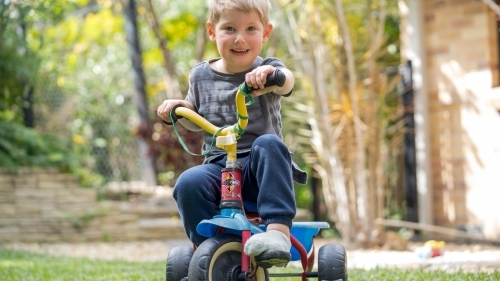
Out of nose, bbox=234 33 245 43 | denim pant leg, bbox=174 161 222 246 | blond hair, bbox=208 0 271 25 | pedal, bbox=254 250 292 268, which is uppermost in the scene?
blond hair, bbox=208 0 271 25

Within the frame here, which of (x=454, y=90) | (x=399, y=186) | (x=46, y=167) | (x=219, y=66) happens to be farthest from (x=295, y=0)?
(x=219, y=66)

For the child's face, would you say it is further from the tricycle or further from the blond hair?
the tricycle

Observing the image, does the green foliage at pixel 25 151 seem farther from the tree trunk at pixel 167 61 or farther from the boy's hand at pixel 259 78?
the boy's hand at pixel 259 78

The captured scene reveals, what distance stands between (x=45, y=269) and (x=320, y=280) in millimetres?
2537

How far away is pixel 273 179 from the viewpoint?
112 inches

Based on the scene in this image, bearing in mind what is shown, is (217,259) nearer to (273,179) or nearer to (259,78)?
(273,179)

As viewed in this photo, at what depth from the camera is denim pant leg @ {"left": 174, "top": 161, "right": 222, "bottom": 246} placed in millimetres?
2984

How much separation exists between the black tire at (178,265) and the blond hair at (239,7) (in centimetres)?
100

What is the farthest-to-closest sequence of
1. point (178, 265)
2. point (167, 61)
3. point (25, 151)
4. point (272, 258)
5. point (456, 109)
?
1. point (167, 61)
2. point (25, 151)
3. point (456, 109)
4. point (178, 265)
5. point (272, 258)

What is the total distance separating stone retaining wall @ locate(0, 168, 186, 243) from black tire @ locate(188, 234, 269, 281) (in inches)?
237

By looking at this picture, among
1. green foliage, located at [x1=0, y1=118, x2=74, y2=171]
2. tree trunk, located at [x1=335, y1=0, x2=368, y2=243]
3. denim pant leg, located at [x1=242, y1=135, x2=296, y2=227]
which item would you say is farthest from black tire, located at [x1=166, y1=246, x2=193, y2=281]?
green foliage, located at [x1=0, y1=118, x2=74, y2=171]

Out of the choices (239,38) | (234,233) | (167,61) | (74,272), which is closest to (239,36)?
(239,38)

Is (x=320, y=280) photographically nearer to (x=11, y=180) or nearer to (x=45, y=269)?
(x=45, y=269)

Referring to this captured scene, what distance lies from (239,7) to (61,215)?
6168 millimetres
